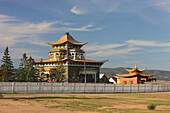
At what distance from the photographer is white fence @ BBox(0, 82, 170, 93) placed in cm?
4850

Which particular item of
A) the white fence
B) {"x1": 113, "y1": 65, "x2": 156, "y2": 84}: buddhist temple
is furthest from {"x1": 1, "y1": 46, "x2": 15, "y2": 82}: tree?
{"x1": 113, "y1": 65, "x2": 156, "y2": 84}: buddhist temple

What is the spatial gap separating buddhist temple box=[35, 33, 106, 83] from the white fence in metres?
14.4

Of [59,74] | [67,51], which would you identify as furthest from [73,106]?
[67,51]

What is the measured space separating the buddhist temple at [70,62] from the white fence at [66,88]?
1445 centimetres

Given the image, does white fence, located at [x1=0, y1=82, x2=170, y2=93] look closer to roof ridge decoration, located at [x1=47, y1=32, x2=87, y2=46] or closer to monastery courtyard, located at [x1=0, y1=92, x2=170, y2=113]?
monastery courtyard, located at [x1=0, y1=92, x2=170, y2=113]

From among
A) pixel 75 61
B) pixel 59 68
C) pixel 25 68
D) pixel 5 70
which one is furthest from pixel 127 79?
pixel 5 70

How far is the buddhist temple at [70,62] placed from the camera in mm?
74688

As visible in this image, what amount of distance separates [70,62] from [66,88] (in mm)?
22097

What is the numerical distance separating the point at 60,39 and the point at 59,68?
19.9m

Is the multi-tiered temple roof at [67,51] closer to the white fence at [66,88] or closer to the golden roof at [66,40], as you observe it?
the golden roof at [66,40]

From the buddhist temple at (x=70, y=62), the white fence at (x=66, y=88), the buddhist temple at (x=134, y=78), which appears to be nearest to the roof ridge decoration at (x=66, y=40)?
the buddhist temple at (x=70, y=62)

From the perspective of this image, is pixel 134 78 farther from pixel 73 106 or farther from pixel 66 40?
pixel 73 106

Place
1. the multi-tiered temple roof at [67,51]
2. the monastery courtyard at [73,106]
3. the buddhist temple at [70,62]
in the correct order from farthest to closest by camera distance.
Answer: the multi-tiered temple roof at [67,51] < the buddhist temple at [70,62] < the monastery courtyard at [73,106]

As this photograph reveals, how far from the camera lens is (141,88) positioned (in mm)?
63906
